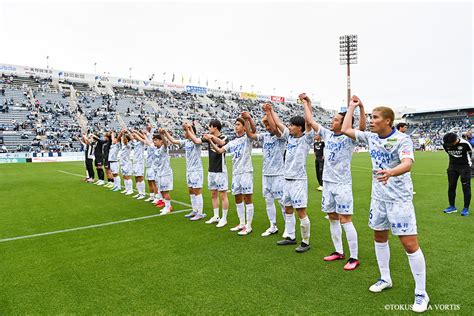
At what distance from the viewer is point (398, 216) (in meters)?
3.58

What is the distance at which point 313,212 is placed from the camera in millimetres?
8453

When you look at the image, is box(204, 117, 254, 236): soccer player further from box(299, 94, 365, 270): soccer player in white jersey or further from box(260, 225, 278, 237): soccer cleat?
box(299, 94, 365, 270): soccer player in white jersey

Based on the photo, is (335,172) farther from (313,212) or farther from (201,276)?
(313,212)

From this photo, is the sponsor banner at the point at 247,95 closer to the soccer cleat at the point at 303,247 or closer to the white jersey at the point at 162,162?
the white jersey at the point at 162,162

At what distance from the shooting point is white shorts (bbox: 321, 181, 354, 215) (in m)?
4.68

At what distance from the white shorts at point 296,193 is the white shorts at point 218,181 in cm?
197

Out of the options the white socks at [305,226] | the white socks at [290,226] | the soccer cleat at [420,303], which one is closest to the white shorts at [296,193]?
the white socks at [305,226]

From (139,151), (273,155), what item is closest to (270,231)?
(273,155)

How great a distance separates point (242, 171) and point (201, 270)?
240 cm

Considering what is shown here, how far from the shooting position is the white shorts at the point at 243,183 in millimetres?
6518

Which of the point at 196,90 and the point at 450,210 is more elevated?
the point at 196,90

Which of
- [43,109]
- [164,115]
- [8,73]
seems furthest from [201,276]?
[8,73]

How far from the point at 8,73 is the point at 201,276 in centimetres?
5486

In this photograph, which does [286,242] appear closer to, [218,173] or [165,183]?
[218,173]
